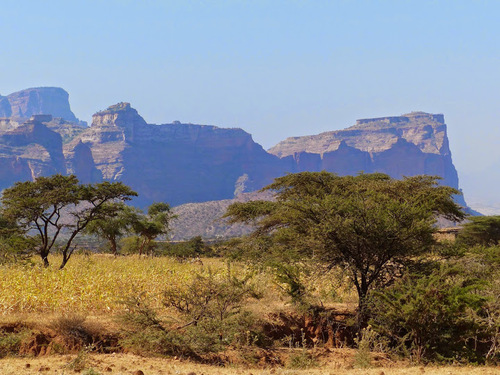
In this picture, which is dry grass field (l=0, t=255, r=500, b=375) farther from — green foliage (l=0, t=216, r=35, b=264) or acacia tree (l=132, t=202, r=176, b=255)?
acacia tree (l=132, t=202, r=176, b=255)

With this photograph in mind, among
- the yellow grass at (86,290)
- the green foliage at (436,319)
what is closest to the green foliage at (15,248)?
the yellow grass at (86,290)

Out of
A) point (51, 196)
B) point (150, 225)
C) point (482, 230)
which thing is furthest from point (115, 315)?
point (482, 230)

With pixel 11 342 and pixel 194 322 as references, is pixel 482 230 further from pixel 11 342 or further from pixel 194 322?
pixel 11 342

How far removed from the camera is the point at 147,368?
8180 millimetres

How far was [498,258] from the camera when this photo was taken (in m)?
16.1

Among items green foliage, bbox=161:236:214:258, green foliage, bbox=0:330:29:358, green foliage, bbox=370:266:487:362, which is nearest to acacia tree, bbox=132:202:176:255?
green foliage, bbox=161:236:214:258

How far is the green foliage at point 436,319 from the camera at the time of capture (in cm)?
979

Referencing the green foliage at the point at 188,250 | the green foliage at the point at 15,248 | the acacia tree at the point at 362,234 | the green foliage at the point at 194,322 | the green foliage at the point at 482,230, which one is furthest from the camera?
the green foliage at the point at 482,230

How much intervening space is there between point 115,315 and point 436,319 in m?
6.50

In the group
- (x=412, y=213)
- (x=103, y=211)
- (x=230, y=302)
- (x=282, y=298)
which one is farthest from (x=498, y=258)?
(x=103, y=211)

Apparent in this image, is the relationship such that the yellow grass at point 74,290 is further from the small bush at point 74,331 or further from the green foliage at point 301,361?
the green foliage at point 301,361

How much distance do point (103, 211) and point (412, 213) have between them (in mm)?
13929

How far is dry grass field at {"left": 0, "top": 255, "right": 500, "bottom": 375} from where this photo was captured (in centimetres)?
814

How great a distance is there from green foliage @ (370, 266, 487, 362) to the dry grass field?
0.72m
